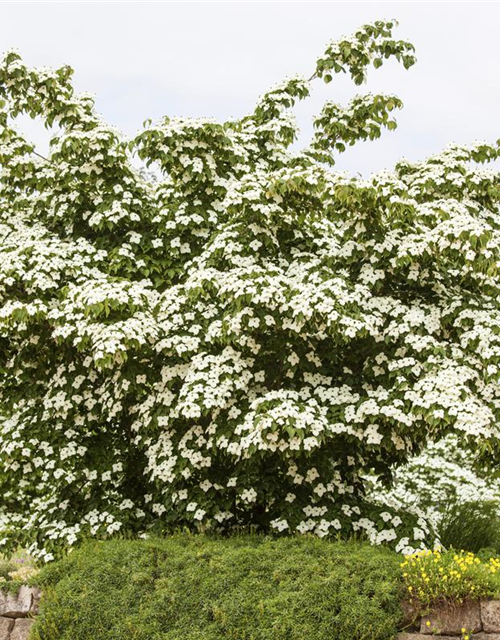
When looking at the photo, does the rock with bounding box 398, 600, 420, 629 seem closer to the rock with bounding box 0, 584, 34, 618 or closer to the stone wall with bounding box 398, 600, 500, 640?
the stone wall with bounding box 398, 600, 500, 640

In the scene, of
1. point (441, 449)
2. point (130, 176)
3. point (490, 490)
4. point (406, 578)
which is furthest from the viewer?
point (441, 449)

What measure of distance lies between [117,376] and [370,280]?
2881 millimetres

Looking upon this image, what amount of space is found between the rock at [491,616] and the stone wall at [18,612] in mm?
4244

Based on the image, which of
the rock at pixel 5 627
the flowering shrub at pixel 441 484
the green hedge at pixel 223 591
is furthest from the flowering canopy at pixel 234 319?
the flowering shrub at pixel 441 484

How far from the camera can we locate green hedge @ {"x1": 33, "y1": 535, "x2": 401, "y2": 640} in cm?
634

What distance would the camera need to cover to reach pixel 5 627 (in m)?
7.60

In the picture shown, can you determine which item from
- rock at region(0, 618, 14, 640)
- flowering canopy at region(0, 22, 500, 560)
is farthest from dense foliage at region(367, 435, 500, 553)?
rock at region(0, 618, 14, 640)

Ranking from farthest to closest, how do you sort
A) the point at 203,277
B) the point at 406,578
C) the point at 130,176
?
the point at 130,176
the point at 203,277
the point at 406,578

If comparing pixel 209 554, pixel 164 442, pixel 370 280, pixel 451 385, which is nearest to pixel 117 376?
pixel 164 442

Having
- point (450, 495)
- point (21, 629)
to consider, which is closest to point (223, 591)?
point (21, 629)

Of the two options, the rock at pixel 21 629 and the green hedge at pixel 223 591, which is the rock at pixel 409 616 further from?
the rock at pixel 21 629

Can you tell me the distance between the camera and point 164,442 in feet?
26.9

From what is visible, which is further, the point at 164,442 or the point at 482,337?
the point at 164,442

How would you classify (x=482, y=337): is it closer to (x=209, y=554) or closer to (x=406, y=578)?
(x=406, y=578)
